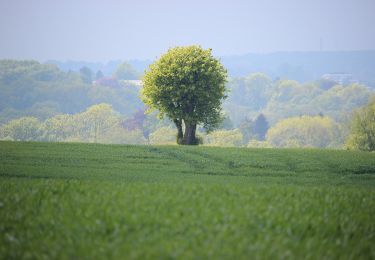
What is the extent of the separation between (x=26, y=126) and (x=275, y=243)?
15560 cm

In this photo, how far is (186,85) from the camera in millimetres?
58500

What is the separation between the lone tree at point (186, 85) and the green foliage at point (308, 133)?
364ft

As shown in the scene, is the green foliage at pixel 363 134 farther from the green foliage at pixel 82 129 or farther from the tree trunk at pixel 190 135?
the green foliage at pixel 82 129

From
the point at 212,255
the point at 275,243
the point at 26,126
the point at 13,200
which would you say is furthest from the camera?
the point at 26,126

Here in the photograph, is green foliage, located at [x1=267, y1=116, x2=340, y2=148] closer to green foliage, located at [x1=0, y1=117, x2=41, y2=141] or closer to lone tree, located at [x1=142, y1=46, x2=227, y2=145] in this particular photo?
green foliage, located at [x1=0, y1=117, x2=41, y2=141]

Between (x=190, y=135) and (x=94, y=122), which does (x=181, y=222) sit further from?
(x=94, y=122)

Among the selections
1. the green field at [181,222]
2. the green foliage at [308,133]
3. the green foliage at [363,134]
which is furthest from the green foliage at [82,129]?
the green field at [181,222]

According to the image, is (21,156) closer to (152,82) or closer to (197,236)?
(152,82)

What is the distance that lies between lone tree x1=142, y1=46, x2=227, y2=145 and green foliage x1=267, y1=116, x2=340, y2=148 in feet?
364

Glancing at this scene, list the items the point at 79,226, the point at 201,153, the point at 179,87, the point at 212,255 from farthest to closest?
the point at 179,87, the point at 201,153, the point at 79,226, the point at 212,255

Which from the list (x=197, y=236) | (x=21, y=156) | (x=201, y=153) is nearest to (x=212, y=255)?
(x=197, y=236)

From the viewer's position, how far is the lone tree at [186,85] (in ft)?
192

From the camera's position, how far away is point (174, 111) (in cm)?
5959

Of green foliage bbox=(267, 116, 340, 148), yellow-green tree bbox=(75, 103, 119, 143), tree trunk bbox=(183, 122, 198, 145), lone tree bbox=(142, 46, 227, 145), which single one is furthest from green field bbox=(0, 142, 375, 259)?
green foliage bbox=(267, 116, 340, 148)
